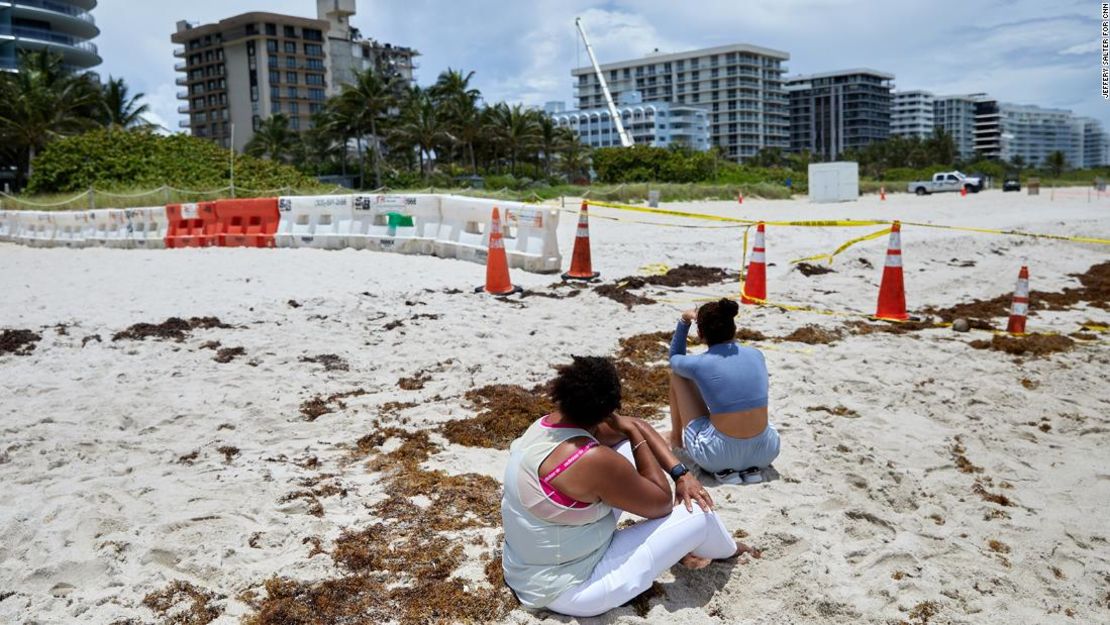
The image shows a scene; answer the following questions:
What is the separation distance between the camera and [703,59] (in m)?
161

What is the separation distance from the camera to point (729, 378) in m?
4.77

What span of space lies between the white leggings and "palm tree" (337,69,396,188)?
67205mm

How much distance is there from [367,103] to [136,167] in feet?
102

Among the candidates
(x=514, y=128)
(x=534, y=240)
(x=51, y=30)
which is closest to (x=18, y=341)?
(x=534, y=240)

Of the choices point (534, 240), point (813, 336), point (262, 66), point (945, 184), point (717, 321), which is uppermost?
point (262, 66)

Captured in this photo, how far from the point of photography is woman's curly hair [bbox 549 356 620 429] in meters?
3.40

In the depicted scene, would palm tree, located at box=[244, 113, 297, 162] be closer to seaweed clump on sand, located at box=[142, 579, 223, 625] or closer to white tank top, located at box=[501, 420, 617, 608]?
seaweed clump on sand, located at box=[142, 579, 223, 625]

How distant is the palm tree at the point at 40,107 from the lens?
52.8 metres

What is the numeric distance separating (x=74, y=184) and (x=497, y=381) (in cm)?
3768

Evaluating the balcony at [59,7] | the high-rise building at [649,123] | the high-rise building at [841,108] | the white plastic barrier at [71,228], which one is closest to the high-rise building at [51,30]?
the balcony at [59,7]

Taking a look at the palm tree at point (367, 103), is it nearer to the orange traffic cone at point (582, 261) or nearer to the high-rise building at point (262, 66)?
the high-rise building at point (262, 66)

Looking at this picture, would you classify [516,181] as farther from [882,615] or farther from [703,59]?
[703,59]

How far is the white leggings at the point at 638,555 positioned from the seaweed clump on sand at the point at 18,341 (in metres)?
6.53

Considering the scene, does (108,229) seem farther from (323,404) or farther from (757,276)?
(323,404)
